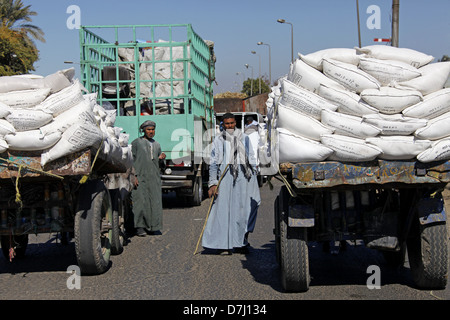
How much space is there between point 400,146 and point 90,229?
10.4ft

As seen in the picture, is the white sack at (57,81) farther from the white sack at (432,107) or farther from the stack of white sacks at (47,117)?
the white sack at (432,107)

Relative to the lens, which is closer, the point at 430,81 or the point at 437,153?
the point at 437,153

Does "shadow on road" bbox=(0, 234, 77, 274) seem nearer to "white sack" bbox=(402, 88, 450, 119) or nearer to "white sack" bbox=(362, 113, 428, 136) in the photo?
"white sack" bbox=(362, 113, 428, 136)

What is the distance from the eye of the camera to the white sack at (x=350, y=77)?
569 centimetres

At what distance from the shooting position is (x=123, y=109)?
14.0 meters

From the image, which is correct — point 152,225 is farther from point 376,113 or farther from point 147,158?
point 376,113

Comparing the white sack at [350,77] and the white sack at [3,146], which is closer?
the white sack at [350,77]

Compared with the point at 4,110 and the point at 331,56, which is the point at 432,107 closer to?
the point at 331,56

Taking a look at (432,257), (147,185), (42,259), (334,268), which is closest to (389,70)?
(432,257)

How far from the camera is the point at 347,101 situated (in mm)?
5645

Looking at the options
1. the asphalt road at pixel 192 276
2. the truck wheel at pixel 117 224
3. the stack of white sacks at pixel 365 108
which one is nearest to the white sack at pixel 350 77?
the stack of white sacks at pixel 365 108

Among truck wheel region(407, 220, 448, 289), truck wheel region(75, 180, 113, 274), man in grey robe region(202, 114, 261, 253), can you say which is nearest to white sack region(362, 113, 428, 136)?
truck wheel region(407, 220, 448, 289)

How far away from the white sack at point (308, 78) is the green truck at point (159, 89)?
7.67 m

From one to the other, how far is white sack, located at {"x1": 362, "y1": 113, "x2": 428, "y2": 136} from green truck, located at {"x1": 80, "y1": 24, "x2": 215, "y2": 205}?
26.8 ft
